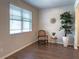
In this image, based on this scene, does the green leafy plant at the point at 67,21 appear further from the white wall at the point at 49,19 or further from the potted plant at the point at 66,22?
the white wall at the point at 49,19

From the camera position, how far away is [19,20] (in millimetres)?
4336

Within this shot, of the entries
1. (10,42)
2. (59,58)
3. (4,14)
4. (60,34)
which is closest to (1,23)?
(4,14)

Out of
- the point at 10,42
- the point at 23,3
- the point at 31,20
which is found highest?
the point at 23,3

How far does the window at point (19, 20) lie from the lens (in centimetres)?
376

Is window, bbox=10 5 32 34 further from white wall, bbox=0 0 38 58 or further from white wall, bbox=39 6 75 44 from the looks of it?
white wall, bbox=39 6 75 44

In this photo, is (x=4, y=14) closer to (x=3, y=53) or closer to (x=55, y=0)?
(x=3, y=53)

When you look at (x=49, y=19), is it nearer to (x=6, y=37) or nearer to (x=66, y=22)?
(x=66, y=22)

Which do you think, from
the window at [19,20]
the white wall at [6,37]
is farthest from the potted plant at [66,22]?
the white wall at [6,37]

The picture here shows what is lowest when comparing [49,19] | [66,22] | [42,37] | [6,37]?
[42,37]

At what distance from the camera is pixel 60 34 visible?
5.59 metres

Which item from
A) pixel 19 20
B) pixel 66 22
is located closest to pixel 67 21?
pixel 66 22

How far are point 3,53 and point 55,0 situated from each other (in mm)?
3160

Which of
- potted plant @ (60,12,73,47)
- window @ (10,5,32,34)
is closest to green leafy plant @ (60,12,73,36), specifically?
potted plant @ (60,12,73,47)

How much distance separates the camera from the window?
12.3 feet
